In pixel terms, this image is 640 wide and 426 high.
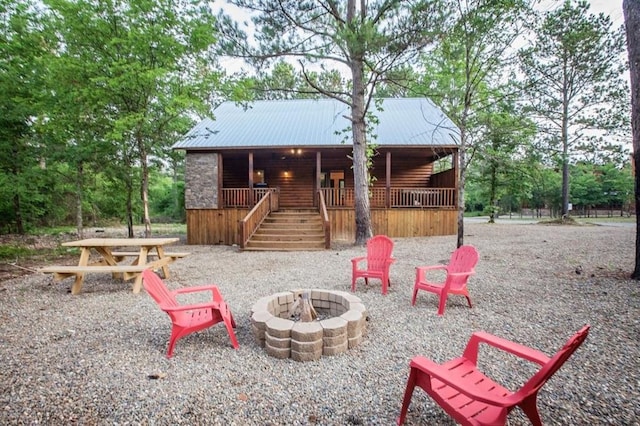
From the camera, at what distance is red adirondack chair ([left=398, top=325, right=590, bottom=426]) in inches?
57.6

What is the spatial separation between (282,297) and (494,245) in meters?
7.86

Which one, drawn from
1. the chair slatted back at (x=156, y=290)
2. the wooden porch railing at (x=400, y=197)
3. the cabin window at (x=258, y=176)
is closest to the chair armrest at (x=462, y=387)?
the chair slatted back at (x=156, y=290)

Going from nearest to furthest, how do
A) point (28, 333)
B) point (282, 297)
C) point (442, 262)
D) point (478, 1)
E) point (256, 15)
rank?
point (28, 333) < point (282, 297) < point (478, 1) < point (442, 262) < point (256, 15)

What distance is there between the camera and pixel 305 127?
13273mm

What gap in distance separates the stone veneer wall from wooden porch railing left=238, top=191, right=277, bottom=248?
6.84 feet

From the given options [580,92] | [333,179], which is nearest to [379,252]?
[333,179]

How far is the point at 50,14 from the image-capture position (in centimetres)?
824

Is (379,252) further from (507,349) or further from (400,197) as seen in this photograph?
(400,197)

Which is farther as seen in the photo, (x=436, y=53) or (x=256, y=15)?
(x=256, y=15)

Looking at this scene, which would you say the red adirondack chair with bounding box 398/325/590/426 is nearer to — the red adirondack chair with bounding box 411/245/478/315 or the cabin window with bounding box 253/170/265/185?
the red adirondack chair with bounding box 411/245/478/315

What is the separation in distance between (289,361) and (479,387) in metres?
1.54

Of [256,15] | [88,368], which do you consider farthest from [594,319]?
[256,15]

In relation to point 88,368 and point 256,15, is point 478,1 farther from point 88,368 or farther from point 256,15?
point 88,368

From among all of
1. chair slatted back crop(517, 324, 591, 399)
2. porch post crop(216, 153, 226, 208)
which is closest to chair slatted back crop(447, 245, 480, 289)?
chair slatted back crop(517, 324, 591, 399)
